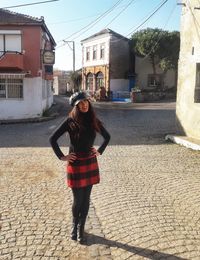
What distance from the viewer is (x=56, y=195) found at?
22.4 ft

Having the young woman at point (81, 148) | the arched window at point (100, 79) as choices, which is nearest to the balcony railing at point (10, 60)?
the young woman at point (81, 148)

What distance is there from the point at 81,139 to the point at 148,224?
1757mm

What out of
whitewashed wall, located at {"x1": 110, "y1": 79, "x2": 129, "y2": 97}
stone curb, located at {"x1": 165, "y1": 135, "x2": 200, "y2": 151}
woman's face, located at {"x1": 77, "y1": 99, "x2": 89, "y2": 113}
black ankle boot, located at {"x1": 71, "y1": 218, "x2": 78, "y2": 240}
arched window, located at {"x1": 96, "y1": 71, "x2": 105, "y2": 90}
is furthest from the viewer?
arched window, located at {"x1": 96, "y1": 71, "x2": 105, "y2": 90}

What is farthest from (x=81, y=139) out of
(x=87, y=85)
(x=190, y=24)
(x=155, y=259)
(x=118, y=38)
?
(x=87, y=85)

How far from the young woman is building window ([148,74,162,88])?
3700cm

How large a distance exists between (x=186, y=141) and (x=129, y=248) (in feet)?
24.9

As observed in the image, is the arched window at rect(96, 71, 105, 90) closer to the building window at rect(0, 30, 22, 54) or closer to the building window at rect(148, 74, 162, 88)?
the building window at rect(148, 74, 162, 88)

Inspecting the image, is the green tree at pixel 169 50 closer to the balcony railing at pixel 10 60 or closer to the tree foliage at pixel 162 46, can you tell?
the tree foliage at pixel 162 46

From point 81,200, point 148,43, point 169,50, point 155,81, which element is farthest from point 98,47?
point 81,200

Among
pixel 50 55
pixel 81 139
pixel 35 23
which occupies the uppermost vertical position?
pixel 35 23

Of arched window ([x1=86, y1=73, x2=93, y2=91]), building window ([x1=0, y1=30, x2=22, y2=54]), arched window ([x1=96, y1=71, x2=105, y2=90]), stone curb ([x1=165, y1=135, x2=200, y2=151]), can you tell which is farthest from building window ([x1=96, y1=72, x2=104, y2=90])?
stone curb ([x1=165, y1=135, x2=200, y2=151])

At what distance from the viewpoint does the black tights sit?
15.6ft

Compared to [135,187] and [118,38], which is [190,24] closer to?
[135,187]

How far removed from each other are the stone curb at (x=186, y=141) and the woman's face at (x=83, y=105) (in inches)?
279
